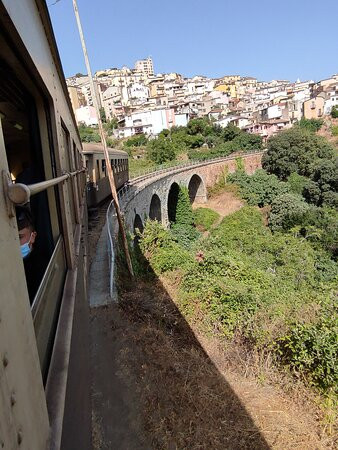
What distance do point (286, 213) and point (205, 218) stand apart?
7.04m

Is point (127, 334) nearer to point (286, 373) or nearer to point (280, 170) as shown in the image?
point (286, 373)

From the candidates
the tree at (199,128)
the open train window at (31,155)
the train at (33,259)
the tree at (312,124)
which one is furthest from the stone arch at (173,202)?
the tree at (312,124)

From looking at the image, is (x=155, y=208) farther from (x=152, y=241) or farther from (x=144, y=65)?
(x=144, y=65)

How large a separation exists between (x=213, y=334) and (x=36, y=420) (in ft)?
20.1

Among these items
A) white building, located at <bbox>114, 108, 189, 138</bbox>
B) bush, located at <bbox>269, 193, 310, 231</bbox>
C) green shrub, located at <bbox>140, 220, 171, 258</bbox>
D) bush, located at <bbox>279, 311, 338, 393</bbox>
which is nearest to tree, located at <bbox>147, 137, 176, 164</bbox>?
white building, located at <bbox>114, 108, 189, 138</bbox>

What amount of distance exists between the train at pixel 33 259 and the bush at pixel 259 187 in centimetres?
3030

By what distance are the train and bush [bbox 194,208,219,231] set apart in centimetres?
2556

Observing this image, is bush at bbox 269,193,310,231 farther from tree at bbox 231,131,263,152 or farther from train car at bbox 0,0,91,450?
train car at bbox 0,0,91,450

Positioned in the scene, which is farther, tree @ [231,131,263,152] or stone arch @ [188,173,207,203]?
tree @ [231,131,263,152]

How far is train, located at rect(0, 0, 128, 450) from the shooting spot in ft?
2.84

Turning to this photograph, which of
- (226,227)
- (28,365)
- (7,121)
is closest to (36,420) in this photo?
(28,365)

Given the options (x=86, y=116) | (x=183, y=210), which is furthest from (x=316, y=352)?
(x=86, y=116)

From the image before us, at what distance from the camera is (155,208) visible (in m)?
22.5

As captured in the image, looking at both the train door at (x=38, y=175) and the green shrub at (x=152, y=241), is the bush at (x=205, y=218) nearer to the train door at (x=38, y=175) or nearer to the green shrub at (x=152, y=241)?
the green shrub at (x=152, y=241)
